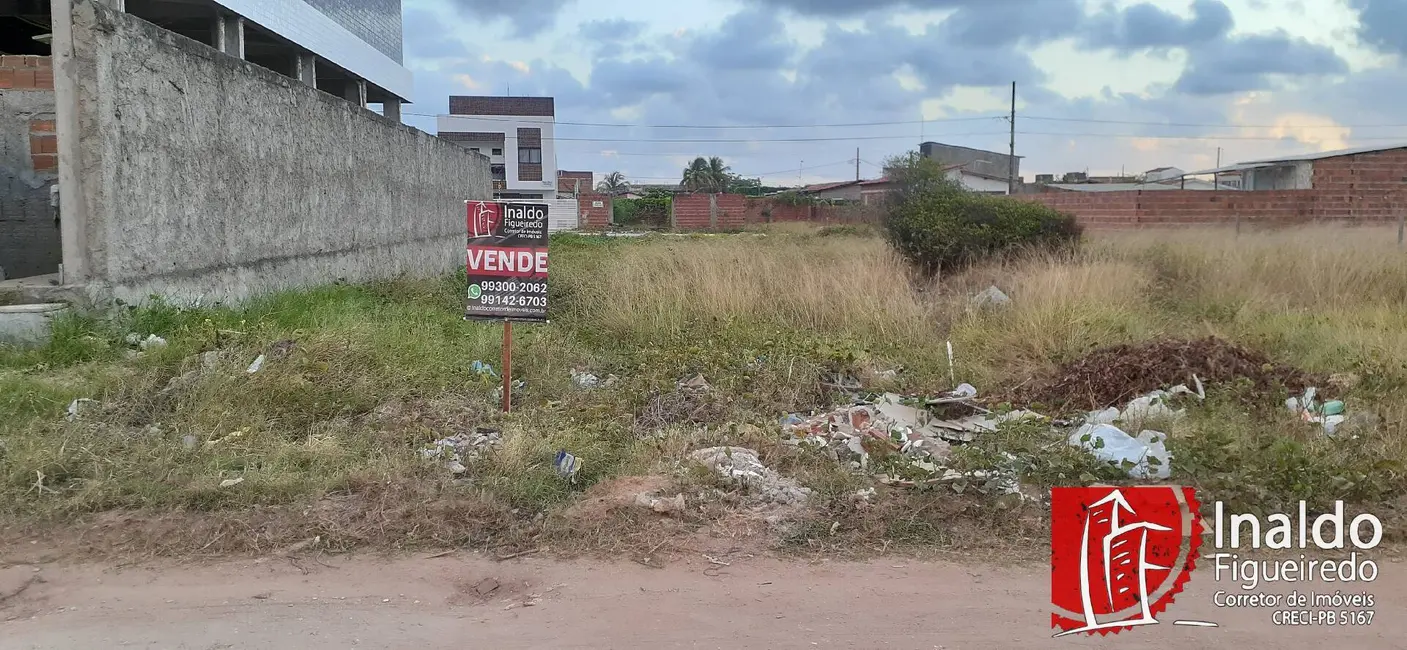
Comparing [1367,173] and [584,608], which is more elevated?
[1367,173]

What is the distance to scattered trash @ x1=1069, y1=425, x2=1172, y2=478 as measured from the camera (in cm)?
429

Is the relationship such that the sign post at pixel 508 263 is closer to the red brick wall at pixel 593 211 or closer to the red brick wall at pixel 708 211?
the red brick wall at pixel 708 211

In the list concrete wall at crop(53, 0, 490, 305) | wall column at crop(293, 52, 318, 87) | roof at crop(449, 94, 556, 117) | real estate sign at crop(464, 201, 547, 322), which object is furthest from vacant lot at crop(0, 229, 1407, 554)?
roof at crop(449, 94, 556, 117)

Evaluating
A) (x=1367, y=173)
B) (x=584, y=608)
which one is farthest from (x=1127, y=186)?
(x=584, y=608)

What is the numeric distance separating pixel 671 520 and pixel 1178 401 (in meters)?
3.42

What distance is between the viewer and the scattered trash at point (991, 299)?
28.2 ft

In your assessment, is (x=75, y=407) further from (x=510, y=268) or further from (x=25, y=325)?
(x=510, y=268)

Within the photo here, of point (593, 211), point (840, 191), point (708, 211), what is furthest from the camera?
point (840, 191)

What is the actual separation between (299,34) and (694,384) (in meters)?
17.0

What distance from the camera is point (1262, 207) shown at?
1550cm

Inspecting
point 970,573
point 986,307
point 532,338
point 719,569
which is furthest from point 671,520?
point 986,307

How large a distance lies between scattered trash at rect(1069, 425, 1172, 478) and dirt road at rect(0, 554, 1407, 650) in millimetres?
Answer: 963

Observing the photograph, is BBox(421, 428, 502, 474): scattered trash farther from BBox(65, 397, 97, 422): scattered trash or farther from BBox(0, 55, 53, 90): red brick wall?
BBox(0, 55, 53, 90): red brick wall

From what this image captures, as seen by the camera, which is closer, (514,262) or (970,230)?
(514,262)
